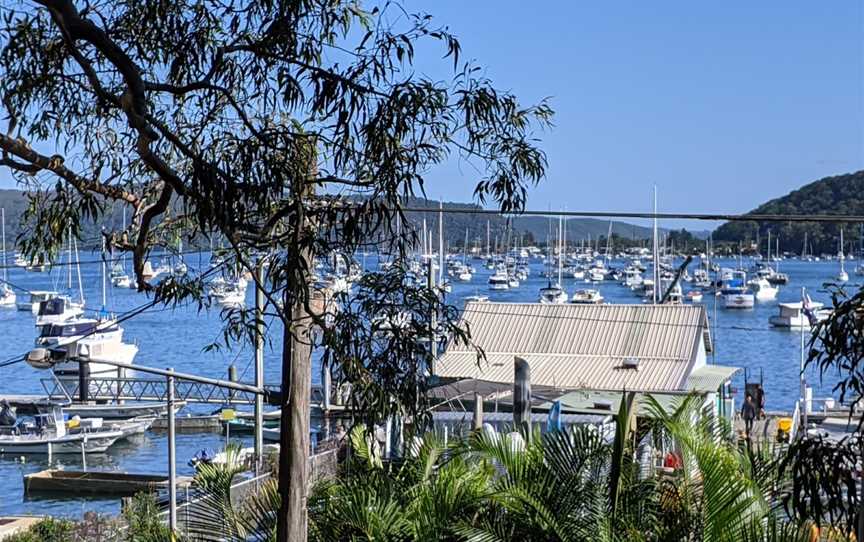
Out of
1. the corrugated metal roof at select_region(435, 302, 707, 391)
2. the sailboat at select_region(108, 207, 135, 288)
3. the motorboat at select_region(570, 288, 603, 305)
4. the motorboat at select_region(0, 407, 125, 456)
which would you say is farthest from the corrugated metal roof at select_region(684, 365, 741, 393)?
the motorboat at select_region(570, 288, 603, 305)

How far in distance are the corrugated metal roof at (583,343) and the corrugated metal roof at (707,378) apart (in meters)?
0.26

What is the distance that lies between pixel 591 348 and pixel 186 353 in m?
40.6

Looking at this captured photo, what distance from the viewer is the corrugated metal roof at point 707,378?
86.0 feet

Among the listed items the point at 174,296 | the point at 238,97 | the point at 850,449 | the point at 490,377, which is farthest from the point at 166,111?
the point at 490,377

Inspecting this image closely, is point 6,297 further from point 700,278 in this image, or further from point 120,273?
point 700,278

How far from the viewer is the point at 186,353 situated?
6719 cm

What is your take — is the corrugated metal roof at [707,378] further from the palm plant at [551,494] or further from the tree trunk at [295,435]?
the tree trunk at [295,435]

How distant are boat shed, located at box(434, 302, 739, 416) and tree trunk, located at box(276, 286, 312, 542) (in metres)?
17.6

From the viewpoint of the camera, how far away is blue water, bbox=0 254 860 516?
36.4 m

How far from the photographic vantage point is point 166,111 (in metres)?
9.07

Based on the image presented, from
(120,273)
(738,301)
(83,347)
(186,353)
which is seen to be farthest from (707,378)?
(738,301)

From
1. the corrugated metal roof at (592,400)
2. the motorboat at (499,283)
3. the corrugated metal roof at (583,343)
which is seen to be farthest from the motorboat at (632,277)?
the corrugated metal roof at (592,400)

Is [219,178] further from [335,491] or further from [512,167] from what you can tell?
[335,491]

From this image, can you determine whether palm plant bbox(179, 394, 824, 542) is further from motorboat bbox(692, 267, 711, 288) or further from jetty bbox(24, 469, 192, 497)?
motorboat bbox(692, 267, 711, 288)
